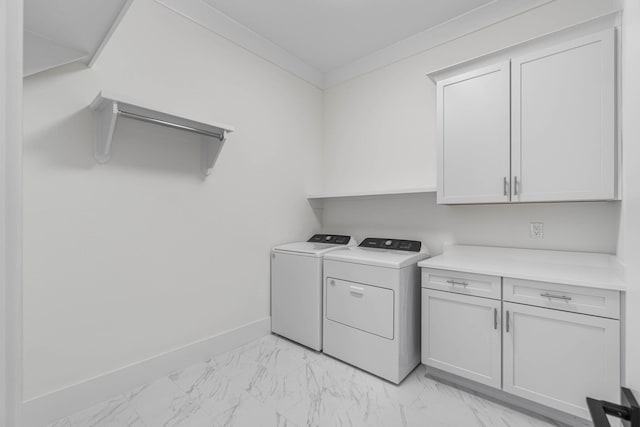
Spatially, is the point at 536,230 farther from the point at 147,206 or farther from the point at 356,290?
the point at 147,206

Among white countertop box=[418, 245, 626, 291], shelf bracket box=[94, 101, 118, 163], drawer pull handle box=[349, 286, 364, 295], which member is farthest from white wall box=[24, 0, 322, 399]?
white countertop box=[418, 245, 626, 291]

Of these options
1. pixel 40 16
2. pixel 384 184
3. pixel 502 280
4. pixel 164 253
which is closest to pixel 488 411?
pixel 502 280

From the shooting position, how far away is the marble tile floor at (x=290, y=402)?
157 cm

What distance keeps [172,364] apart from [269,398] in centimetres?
76

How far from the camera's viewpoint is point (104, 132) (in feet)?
5.60

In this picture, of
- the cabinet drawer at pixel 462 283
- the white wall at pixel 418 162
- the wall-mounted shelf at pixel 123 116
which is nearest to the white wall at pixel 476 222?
the white wall at pixel 418 162

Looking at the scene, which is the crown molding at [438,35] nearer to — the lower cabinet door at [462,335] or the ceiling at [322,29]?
the ceiling at [322,29]

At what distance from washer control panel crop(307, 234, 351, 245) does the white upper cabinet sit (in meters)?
1.00

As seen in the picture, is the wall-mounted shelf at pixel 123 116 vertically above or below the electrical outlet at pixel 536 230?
above

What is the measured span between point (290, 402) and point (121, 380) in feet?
3.43

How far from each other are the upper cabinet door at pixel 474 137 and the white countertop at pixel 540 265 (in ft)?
1.34

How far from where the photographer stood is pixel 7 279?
40 centimetres

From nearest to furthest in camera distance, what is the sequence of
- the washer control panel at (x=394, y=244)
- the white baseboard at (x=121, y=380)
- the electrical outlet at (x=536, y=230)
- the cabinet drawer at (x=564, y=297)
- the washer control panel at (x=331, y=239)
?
the cabinet drawer at (x=564, y=297) < the white baseboard at (x=121, y=380) < the electrical outlet at (x=536, y=230) < the washer control panel at (x=394, y=244) < the washer control panel at (x=331, y=239)

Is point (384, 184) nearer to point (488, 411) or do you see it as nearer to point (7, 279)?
point (488, 411)
